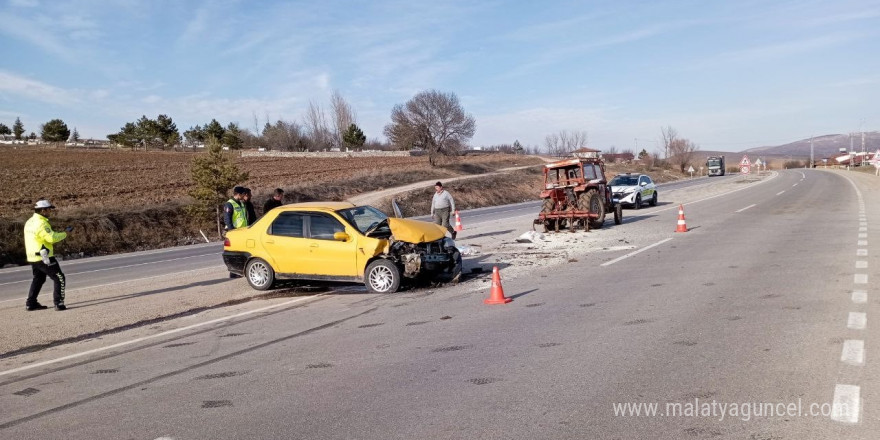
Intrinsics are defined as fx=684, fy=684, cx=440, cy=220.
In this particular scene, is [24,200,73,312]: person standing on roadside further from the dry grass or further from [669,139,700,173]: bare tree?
[669,139,700,173]: bare tree

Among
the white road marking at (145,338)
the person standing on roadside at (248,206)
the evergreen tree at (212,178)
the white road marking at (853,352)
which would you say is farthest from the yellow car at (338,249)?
the evergreen tree at (212,178)

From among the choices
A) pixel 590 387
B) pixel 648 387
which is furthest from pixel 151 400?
pixel 648 387

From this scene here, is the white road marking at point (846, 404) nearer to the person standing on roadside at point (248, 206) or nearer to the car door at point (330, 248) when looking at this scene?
the car door at point (330, 248)

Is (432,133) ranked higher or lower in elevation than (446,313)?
higher

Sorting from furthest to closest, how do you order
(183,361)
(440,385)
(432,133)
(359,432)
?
(432,133) → (183,361) → (440,385) → (359,432)

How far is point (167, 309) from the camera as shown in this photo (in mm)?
10430

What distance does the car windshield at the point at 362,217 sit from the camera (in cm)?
1131

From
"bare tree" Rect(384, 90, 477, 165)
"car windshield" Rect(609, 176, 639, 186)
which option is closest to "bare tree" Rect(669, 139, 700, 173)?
"bare tree" Rect(384, 90, 477, 165)

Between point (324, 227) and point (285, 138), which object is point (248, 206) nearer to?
point (324, 227)

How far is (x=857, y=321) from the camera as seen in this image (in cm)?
719

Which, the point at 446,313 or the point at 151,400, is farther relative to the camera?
the point at 446,313

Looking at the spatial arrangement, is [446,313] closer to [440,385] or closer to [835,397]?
[440,385]

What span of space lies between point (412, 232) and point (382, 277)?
0.89 meters

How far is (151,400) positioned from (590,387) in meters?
3.57
